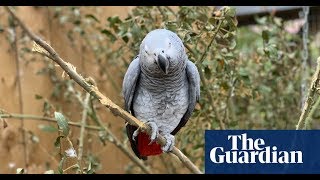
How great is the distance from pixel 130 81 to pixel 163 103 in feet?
0.26

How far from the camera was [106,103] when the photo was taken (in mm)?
550

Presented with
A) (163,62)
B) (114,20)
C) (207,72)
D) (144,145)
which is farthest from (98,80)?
(163,62)

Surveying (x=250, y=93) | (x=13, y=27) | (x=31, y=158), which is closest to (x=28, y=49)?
(x=13, y=27)

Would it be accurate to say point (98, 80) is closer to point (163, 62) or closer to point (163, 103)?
point (163, 103)

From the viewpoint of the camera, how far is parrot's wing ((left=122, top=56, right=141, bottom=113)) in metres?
0.73

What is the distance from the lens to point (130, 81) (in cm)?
75

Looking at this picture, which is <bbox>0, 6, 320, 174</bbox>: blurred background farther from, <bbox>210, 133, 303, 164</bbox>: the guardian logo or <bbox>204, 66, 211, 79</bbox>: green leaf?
<bbox>210, 133, 303, 164</bbox>: the guardian logo

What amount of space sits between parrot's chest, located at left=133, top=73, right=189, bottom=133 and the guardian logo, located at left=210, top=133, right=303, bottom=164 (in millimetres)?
Answer: 91

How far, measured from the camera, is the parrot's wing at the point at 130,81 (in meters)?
0.73

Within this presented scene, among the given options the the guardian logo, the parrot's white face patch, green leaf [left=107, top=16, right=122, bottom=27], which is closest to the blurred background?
green leaf [left=107, top=16, right=122, bottom=27]

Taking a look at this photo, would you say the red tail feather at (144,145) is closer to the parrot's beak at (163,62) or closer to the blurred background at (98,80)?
the parrot's beak at (163,62)
